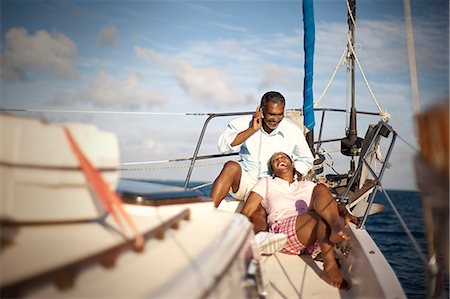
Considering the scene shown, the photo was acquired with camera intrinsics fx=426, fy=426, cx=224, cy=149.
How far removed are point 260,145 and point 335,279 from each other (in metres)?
1.33

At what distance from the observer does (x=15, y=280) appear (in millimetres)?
730

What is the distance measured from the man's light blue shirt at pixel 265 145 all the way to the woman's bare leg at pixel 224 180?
0.60 feet

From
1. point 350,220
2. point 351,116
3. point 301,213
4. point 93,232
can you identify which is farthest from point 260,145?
point 351,116

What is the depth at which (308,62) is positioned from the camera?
16.2 ft

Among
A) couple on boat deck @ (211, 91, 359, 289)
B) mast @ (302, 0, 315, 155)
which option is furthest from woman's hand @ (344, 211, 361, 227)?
mast @ (302, 0, 315, 155)

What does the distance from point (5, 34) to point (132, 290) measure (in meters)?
0.65

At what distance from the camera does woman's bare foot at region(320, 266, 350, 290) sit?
2.38 m

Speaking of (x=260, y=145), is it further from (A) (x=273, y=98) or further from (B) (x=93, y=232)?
(B) (x=93, y=232)

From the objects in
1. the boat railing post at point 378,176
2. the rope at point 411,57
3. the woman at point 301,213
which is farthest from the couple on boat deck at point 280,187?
the rope at point 411,57

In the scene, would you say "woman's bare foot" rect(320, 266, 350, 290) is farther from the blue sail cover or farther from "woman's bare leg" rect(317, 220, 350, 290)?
the blue sail cover

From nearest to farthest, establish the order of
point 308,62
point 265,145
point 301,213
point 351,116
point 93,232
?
point 93,232
point 301,213
point 265,145
point 308,62
point 351,116

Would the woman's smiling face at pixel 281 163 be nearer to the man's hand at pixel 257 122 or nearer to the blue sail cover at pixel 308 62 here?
the man's hand at pixel 257 122

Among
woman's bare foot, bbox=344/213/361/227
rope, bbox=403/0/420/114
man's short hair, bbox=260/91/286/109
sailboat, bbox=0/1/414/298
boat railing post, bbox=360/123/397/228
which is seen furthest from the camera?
man's short hair, bbox=260/91/286/109

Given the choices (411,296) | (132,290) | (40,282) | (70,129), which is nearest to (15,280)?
(40,282)
